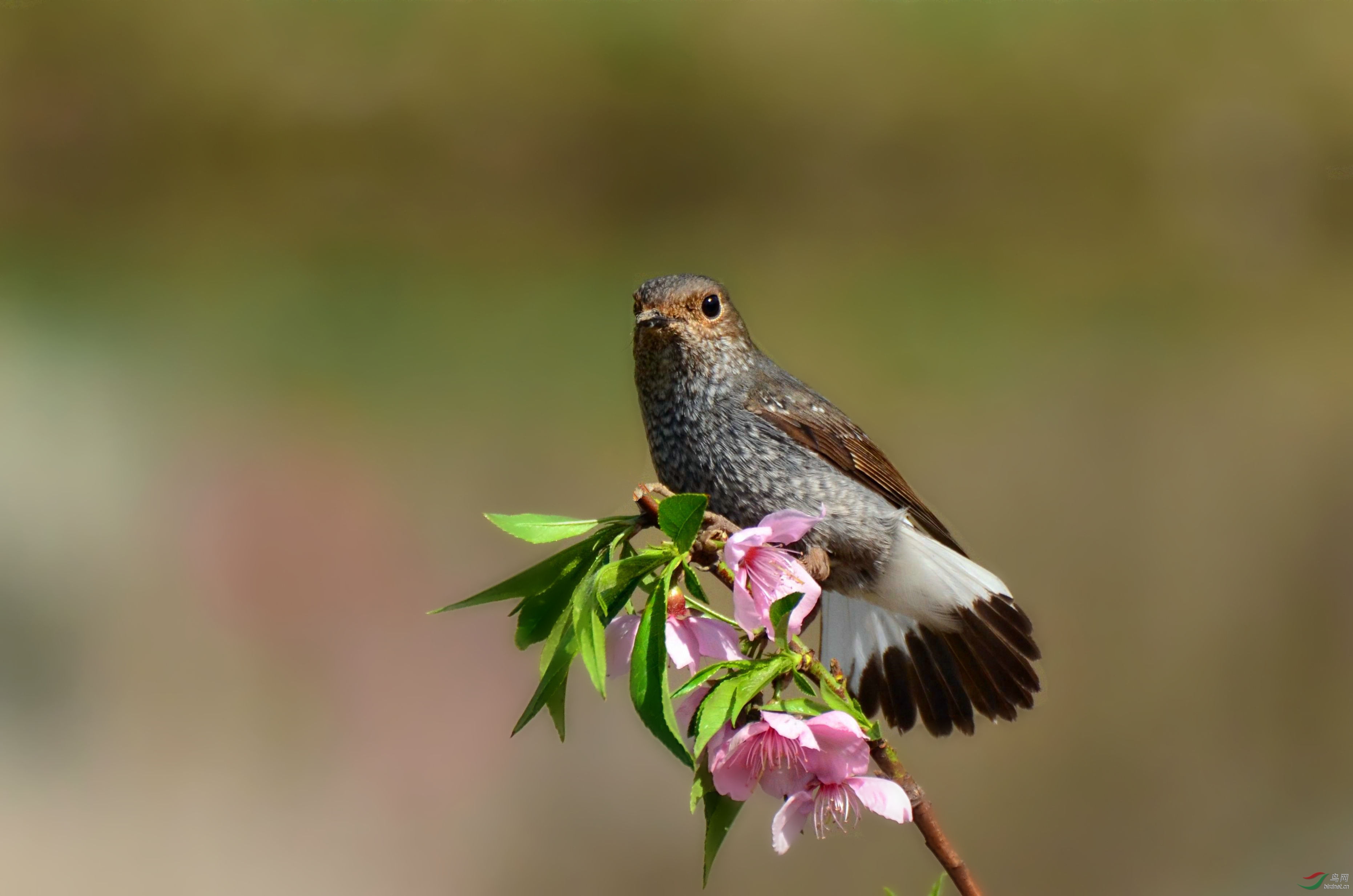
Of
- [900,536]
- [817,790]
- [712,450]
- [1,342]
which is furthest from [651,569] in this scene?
[1,342]

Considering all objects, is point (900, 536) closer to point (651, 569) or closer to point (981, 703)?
point (981, 703)

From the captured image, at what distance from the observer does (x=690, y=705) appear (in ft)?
3.28

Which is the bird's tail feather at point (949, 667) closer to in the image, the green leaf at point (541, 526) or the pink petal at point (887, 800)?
the pink petal at point (887, 800)

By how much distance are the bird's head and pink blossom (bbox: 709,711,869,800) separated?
2.64 feet

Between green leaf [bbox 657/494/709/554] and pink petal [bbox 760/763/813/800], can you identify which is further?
pink petal [bbox 760/763/813/800]

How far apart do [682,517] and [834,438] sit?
0.93m

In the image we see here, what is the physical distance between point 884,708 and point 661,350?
1.99 ft

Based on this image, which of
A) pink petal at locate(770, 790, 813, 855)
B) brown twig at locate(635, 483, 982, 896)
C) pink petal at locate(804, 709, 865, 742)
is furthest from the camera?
pink petal at locate(770, 790, 813, 855)

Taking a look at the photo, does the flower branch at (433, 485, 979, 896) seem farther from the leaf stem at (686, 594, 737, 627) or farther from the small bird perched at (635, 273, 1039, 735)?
the small bird perched at (635, 273, 1039, 735)

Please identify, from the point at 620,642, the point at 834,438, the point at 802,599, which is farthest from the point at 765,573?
the point at 834,438

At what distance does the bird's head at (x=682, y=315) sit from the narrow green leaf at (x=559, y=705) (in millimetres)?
793

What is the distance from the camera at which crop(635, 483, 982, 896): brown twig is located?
0.82 m

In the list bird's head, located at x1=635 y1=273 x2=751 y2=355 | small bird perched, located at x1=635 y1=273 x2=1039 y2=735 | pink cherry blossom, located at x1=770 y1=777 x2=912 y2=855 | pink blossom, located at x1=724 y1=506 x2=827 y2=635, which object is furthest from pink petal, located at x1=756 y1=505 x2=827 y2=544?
bird's head, located at x1=635 y1=273 x2=751 y2=355

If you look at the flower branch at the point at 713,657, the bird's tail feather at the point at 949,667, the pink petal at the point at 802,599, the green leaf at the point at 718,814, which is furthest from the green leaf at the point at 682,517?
the bird's tail feather at the point at 949,667
